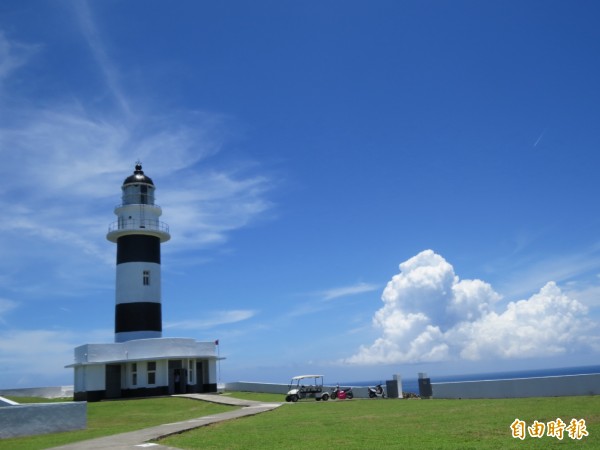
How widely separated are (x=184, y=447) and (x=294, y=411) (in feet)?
32.5

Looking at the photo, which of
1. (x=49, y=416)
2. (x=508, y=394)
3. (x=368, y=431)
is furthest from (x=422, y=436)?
(x=508, y=394)

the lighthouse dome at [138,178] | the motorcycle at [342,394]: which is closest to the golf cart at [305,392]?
the motorcycle at [342,394]

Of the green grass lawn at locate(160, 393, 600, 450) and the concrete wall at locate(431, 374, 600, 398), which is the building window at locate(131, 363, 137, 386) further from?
the concrete wall at locate(431, 374, 600, 398)

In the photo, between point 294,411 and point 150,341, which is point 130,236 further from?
point 294,411

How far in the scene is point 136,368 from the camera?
35.7 meters

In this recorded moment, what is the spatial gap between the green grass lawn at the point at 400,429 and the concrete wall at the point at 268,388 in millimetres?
10140

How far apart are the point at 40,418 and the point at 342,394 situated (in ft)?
50.8

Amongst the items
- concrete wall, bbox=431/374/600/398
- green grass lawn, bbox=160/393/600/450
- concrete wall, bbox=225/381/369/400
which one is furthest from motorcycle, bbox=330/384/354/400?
green grass lawn, bbox=160/393/600/450

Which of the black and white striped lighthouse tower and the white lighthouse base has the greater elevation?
the black and white striped lighthouse tower

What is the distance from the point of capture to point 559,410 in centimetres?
1563

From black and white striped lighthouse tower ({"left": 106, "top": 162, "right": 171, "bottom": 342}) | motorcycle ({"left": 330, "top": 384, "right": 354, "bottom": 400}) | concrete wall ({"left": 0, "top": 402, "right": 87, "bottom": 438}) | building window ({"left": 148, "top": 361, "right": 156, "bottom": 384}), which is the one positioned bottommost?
motorcycle ({"left": 330, "top": 384, "right": 354, "bottom": 400})

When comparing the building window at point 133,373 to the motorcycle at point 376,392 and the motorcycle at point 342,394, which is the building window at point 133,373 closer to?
the motorcycle at point 342,394

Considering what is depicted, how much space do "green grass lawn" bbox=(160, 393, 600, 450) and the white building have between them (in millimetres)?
16987

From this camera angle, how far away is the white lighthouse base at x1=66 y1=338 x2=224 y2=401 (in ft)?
115
